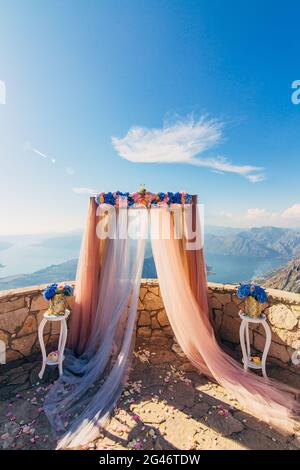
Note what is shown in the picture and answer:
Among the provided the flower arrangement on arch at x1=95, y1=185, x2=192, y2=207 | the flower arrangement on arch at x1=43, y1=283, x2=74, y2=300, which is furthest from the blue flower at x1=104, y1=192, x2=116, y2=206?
the flower arrangement on arch at x1=43, y1=283, x2=74, y2=300

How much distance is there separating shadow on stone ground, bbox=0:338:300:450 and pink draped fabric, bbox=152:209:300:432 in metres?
0.21

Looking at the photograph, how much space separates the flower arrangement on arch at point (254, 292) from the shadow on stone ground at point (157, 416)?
1.30 meters

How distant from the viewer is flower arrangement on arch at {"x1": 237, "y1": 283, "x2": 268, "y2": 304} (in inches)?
127

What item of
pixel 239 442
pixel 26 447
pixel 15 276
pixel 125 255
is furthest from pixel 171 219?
pixel 15 276

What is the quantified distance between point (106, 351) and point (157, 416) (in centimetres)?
122

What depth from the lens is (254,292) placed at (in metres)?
3.28

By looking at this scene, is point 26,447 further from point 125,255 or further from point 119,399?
point 125,255

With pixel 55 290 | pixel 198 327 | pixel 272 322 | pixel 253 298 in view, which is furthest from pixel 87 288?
pixel 272 322

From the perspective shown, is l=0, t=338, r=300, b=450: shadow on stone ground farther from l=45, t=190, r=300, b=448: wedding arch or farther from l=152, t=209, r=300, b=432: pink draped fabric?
l=45, t=190, r=300, b=448: wedding arch

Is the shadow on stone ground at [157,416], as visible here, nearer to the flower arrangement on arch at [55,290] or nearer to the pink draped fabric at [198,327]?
the pink draped fabric at [198,327]

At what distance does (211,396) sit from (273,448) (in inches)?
33.9

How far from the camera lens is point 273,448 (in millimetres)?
2293

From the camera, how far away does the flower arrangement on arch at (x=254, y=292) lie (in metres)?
3.21

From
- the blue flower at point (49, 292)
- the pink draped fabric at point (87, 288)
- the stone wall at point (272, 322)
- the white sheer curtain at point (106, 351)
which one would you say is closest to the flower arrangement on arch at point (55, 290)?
the blue flower at point (49, 292)
